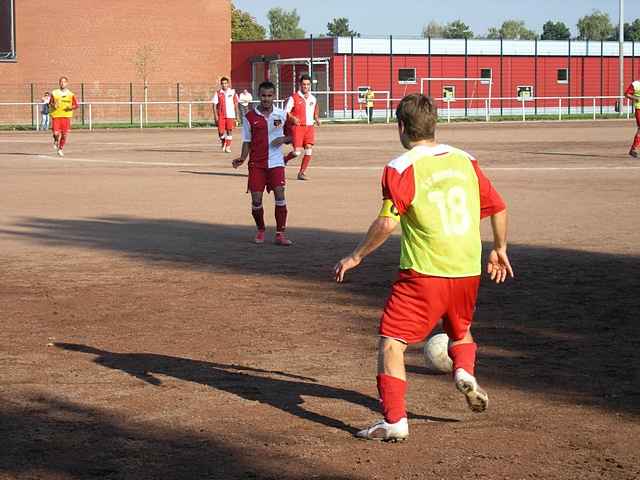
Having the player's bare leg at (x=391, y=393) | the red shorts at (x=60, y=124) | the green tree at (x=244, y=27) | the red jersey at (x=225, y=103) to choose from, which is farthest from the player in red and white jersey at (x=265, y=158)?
the green tree at (x=244, y=27)

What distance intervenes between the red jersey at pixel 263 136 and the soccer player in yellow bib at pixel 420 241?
820cm

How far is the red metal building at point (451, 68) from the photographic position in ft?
229

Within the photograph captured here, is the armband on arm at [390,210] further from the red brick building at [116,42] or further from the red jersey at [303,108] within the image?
the red brick building at [116,42]

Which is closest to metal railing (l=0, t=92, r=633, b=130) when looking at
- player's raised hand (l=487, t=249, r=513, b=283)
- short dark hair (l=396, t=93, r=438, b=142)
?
player's raised hand (l=487, t=249, r=513, b=283)

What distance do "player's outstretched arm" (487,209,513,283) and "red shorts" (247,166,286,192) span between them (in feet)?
25.7

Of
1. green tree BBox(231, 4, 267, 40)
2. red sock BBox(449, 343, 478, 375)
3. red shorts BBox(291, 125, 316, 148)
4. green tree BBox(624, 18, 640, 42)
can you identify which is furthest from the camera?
green tree BBox(624, 18, 640, 42)

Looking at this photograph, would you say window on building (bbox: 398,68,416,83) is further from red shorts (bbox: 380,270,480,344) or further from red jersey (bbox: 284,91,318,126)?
red shorts (bbox: 380,270,480,344)

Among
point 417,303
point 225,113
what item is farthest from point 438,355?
point 225,113

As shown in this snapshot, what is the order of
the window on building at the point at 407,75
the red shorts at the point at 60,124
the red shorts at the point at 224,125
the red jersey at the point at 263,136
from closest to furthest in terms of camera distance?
the red jersey at the point at 263,136 → the red shorts at the point at 60,124 → the red shorts at the point at 224,125 → the window on building at the point at 407,75

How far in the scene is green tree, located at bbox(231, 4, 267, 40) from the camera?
379ft

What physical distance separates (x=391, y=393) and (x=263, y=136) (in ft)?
28.1

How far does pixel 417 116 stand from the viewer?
5688 mm

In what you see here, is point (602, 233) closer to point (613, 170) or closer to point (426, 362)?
point (426, 362)

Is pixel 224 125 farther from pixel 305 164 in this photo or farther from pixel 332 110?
pixel 332 110
